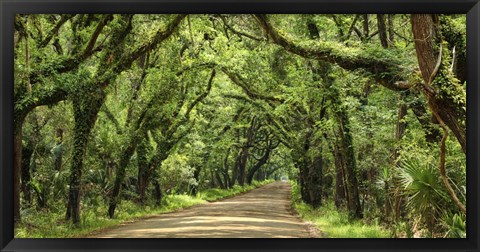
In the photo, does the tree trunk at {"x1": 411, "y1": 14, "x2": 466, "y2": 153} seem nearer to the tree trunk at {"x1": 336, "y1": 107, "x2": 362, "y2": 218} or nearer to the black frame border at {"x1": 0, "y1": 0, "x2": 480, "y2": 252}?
the black frame border at {"x1": 0, "y1": 0, "x2": 480, "y2": 252}

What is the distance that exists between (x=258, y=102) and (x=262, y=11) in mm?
18368

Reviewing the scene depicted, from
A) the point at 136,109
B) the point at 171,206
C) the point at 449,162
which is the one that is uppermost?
the point at 136,109

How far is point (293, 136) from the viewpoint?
26.0 meters

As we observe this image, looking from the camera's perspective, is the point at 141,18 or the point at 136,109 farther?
the point at 136,109

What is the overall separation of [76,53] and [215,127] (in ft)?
65.7

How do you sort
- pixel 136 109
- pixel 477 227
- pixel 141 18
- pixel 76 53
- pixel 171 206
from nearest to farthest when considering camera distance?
pixel 477 227, pixel 76 53, pixel 141 18, pixel 136 109, pixel 171 206

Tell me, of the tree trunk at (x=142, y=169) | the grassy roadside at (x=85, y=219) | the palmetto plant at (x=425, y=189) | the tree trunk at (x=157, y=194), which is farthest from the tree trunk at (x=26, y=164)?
the palmetto plant at (x=425, y=189)

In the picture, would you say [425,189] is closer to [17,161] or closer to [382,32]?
[382,32]

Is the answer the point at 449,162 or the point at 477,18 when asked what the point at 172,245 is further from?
the point at 449,162

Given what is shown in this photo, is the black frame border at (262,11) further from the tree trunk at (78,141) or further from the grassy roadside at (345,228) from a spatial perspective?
the tree trunk at (78,141)

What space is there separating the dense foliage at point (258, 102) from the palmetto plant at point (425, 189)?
0.07 ft

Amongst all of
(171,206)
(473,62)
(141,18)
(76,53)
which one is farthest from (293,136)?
(473,62)

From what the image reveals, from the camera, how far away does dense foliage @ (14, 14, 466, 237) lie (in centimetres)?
1026

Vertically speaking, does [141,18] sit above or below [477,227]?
above
